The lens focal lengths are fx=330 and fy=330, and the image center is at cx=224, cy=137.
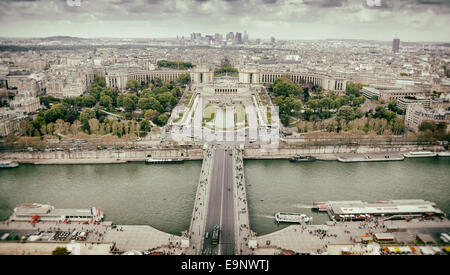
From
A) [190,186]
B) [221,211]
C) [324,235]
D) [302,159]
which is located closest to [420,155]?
[302,159]

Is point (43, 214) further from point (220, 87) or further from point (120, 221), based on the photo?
point (220, 87)

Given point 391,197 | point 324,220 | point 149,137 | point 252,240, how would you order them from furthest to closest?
1. point 149,137
2. point 391,197
3. point 324,220
4. point 252,240

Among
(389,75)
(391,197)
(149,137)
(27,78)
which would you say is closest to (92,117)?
(149,137)

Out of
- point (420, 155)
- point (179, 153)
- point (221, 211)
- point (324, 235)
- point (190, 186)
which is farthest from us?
point (179, 153)

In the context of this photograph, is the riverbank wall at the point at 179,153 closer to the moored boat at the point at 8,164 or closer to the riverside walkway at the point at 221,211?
the moored boat at the point at 8,164

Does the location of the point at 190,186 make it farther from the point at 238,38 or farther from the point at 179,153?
the point at 238,38
